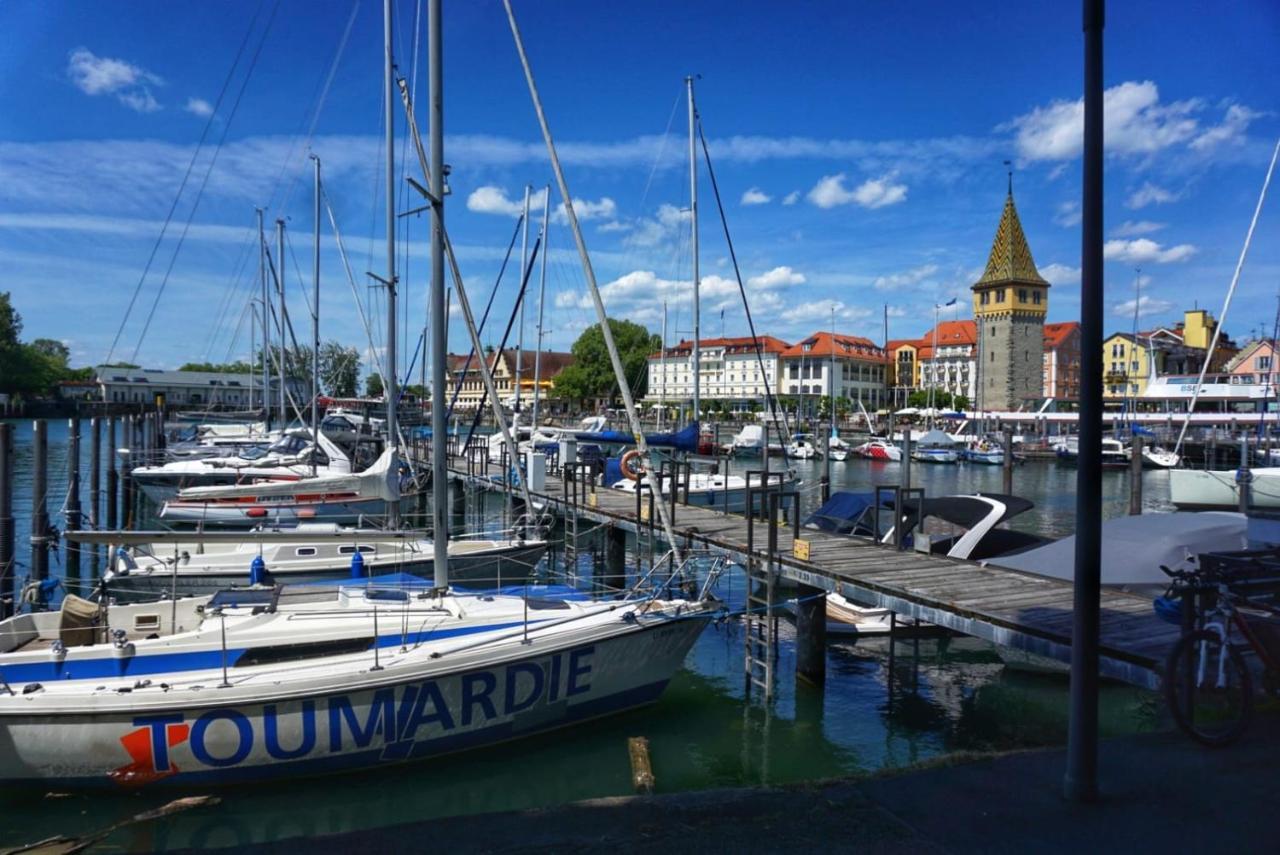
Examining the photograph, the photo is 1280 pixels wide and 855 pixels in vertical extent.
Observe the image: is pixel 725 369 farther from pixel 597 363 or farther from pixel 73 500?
pixel 73 500

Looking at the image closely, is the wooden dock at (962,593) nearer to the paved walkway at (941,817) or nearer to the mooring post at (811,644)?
the mooring post at (811,644)

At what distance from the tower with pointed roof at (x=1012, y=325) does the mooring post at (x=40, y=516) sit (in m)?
111

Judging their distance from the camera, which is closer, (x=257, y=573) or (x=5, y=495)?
(x=5, y=495)

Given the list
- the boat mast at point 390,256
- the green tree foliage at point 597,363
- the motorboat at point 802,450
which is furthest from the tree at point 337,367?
the boat mast at point 390,256

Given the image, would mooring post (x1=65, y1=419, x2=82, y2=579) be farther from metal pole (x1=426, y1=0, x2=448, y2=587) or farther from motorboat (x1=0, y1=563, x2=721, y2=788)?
metal pole (x1=426, y1=0, x2=448, y2=587)

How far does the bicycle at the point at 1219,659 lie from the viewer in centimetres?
712

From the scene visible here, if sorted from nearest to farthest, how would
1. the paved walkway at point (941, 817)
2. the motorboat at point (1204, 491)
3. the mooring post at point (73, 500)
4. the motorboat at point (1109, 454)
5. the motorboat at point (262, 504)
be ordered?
the paved walkway at point (941, 817)
the mooring post at point (73, 500)
the motorboat at point (262, 504)
the motorboat at point (1204, 491)
the motorboat at point (1109, 454)

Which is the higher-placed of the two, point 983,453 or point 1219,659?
point 1219,659

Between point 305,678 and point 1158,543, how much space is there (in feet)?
36.9

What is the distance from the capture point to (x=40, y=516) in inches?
705

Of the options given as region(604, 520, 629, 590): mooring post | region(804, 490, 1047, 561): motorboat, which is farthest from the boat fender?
region(804, 490, 1047, 561): motorboat

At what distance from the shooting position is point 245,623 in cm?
1092

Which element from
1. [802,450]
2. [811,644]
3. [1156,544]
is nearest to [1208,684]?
[1156,544]

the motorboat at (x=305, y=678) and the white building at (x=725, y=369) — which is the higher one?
the white building at (x=725, y=369)
